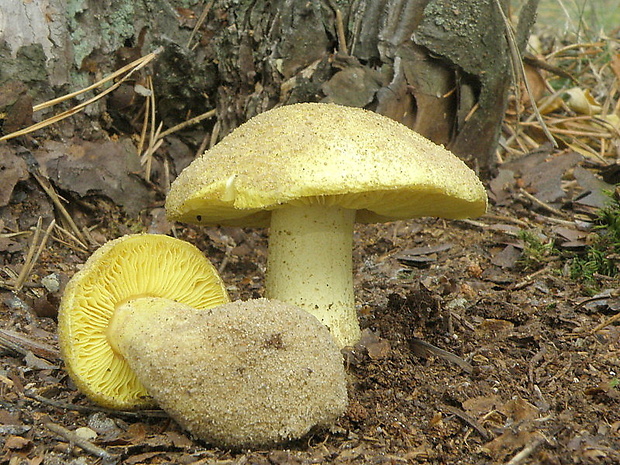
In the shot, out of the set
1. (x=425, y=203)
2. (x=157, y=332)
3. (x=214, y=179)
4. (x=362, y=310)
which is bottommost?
(x=362, y=310)

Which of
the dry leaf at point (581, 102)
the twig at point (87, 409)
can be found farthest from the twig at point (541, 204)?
the twig at point (87, 409)

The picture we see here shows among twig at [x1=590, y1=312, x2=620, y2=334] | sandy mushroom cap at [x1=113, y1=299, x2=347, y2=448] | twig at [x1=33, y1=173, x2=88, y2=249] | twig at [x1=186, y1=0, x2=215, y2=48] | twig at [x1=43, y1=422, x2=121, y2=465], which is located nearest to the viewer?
twig at [x1=43, y1=422, x2=121, y2=465]

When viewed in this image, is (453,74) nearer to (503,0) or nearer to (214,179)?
(503,0)

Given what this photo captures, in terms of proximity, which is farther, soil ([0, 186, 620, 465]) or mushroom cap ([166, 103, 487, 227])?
mushroom cap ([166, 103, 487, 227])

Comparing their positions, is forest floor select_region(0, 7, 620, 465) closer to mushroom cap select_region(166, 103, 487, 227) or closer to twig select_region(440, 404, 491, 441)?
twig select_region(440, 404, 491, 441)

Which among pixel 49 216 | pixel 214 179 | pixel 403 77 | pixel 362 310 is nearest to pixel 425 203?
pixel 362 310

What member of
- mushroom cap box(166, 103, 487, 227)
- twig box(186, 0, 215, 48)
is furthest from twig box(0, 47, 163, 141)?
mushroom cap box(166, 103, 487, 227)

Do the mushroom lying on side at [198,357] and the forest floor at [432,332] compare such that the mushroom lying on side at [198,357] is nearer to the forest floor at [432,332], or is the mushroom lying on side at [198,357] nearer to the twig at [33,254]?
the forest floor at [432,332]
